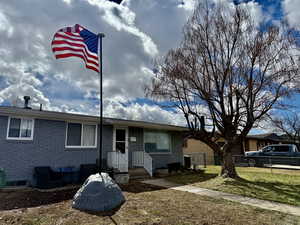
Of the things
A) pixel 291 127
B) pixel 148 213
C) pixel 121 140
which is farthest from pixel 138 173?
pixel 291 127

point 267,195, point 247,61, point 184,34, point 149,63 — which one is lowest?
point 267,195

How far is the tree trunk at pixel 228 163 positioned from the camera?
987cm

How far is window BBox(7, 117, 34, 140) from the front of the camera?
8.15 metres

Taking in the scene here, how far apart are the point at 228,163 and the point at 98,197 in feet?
23.6

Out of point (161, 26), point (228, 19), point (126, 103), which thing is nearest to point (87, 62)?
point (161, 26)

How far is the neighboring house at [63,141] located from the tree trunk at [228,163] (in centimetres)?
391

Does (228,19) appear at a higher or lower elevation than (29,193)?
higher

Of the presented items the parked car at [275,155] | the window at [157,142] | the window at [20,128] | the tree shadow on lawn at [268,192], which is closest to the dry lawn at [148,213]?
the tree shadow on lawn at [268,192]

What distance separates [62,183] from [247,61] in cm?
1008

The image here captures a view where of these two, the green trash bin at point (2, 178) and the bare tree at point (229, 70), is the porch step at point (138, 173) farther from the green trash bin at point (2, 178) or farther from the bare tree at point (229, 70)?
the green trash bin at point (2, 178)

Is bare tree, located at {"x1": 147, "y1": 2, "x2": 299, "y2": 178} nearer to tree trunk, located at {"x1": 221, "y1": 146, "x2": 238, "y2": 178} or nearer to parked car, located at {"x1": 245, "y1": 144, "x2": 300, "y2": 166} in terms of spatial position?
tree trunk, located at {"x1": 221, "y1": 146, "x2": 238, "y2": 178}

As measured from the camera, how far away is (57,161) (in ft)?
30.0

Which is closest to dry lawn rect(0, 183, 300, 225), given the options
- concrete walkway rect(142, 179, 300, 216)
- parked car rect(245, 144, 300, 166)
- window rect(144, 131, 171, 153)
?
concrete walkway rect(142, 179, 300, 216)

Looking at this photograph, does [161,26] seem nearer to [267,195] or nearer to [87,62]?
[87,62]
